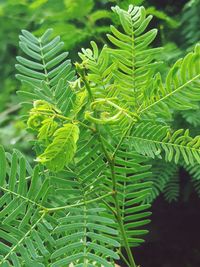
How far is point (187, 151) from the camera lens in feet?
2.05

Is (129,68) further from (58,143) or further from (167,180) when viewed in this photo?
(167,180)

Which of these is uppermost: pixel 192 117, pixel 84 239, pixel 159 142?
pixel 192 117

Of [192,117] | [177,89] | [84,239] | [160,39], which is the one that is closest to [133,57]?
[177,89]

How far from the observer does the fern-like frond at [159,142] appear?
62 centimetres

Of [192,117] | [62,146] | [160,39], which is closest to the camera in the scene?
[62,146]

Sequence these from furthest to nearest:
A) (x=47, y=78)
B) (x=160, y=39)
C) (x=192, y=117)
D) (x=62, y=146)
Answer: (x=160, y=39), (x=192, y=117), (x=47, y=78), (x=62, y=146)

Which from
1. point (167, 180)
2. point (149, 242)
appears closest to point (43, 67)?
point (167, 180)

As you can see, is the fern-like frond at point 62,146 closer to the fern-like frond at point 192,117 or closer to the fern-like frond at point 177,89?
the fern-like frond at point 177,89

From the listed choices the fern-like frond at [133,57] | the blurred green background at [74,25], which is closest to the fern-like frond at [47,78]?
the fern-like frond at [133,57]

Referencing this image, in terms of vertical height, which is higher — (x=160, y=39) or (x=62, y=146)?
(x=160, y=39)

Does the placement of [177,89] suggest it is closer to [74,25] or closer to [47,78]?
[47,78]

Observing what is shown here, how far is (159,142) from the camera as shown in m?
0.63

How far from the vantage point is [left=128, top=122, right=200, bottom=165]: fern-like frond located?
0.62m

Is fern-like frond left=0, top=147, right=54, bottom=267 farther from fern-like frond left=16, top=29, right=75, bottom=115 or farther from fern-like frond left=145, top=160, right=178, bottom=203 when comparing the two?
fern-like frond left=145, top=160, right=178, bottom=203
